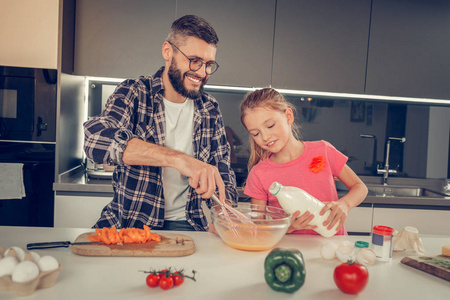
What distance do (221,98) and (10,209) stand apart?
1532 mm

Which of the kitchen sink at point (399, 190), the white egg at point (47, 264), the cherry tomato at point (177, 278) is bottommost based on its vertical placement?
the kitchen sink at point (399, 190)

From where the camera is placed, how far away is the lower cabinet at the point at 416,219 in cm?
233

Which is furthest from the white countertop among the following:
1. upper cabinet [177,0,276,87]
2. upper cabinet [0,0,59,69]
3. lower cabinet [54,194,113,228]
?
upper cabinet [177,0,276,87]

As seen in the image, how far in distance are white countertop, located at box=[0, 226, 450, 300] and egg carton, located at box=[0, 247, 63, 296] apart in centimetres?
1

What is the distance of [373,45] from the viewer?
8.30 feet

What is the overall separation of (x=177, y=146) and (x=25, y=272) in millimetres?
1023

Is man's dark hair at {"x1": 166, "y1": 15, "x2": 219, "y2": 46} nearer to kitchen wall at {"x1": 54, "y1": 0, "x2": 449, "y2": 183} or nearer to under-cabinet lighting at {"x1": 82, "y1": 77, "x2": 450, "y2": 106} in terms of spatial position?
kitchen wall at {"x1": 54, "y1": 0, "x2": 449, "y2": 183}

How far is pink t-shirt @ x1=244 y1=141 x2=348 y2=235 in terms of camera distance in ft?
5.28

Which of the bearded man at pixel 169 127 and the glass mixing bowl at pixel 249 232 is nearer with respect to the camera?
the glass mixing bowl at pixel 249 232

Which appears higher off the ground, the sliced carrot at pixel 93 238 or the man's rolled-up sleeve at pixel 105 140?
the man's rolled-up sleeve at pixel 105 140

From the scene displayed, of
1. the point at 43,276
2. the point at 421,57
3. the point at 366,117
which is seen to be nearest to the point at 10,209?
the point at 43,276

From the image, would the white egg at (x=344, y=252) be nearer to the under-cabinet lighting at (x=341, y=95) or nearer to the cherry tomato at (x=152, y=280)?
the cherry tomato at (x=152, y=280)

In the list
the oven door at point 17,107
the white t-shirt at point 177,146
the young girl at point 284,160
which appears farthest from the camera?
the oven door at point 17,107

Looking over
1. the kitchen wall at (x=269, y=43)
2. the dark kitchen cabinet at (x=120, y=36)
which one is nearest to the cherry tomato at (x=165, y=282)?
the kitchen wall at (x=269, y=43)
